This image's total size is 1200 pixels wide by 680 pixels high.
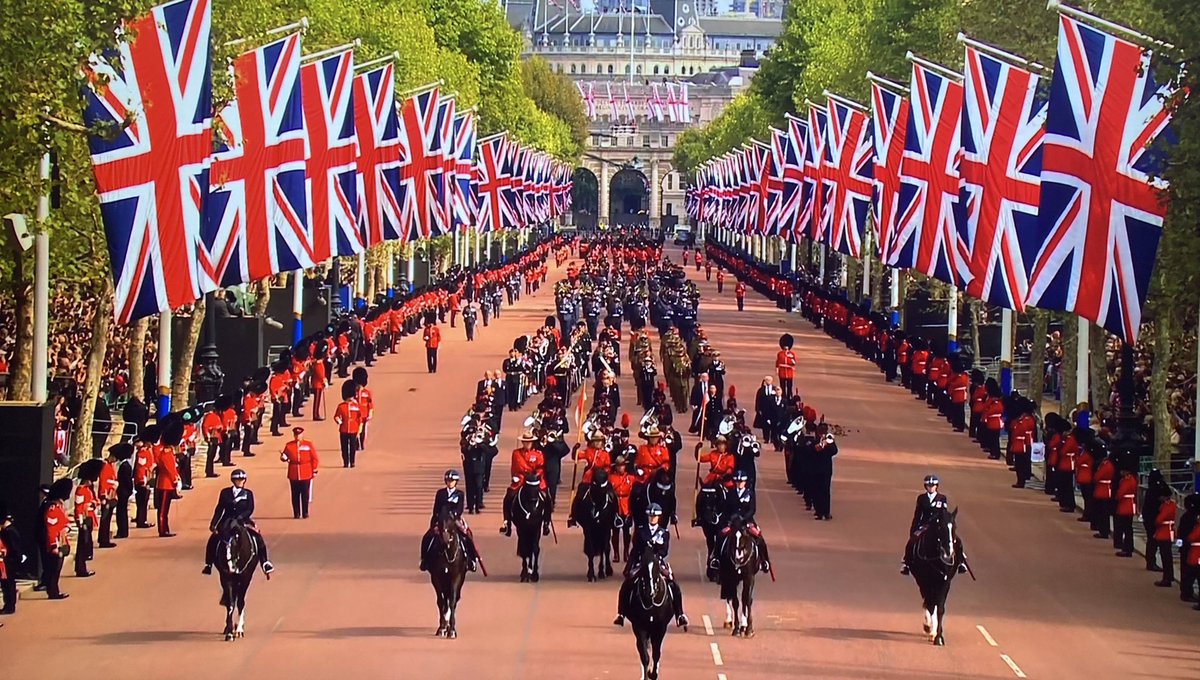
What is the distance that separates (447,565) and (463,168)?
156 feet

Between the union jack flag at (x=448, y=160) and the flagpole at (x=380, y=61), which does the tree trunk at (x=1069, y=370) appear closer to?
the flagpole at (x=380, y=61)

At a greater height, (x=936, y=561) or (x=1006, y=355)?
(x=1006, y=355)

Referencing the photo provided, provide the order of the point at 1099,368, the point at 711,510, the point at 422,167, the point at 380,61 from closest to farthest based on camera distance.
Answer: the point at 711,510, the point at 1099,368, the point at 380,61, the point at 422,167

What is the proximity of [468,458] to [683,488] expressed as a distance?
13.9ft

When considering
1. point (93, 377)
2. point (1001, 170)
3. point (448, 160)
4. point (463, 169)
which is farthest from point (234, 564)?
point (463, 169)

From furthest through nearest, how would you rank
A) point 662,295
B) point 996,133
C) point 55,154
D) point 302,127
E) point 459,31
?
1. point 459,31
2. point 662,295
3. point 302,127
4. point 996,133
5. point 55,154

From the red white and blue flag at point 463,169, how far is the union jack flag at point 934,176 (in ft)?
89.5

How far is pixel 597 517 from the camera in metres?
23.9

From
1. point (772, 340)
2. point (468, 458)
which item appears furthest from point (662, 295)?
point (468, 458)

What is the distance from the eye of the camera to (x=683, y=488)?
105 ft

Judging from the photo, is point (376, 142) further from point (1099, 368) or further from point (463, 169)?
point (463, 169)

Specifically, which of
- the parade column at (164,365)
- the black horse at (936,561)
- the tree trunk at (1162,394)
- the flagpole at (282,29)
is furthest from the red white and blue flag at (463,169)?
the black horse at (936,561)

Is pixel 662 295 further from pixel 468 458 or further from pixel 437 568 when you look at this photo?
pixel 437 568

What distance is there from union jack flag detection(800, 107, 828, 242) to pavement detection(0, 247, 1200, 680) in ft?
75.4
